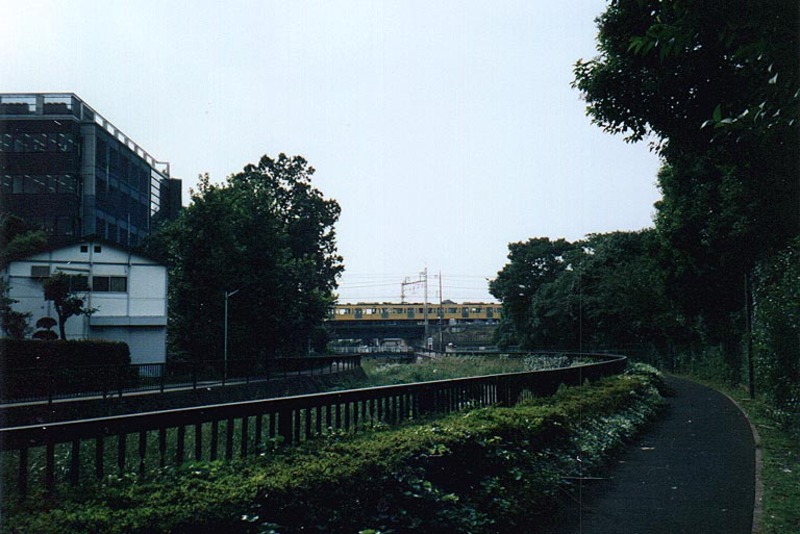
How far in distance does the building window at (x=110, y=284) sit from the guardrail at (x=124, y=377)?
28.0 feet

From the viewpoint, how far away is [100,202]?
5762cm

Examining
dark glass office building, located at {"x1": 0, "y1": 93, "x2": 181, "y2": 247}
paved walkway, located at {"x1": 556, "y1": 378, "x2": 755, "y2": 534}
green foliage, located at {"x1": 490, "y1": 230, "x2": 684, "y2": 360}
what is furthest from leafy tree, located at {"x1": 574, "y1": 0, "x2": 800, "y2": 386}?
dark glass office building, located at {"x1": 0, "y1": 93, "x2": 181, "y2": 247}

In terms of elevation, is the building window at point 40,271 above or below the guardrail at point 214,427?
above

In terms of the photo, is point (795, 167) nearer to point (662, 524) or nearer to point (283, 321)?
point (662, 524)

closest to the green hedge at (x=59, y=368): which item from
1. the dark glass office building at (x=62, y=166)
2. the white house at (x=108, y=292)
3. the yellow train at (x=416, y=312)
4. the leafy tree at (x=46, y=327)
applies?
the leafy tree at (x=46, y=327)

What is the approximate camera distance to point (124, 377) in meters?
27.1

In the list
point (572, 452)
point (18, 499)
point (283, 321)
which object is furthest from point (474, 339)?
point (18, 499)

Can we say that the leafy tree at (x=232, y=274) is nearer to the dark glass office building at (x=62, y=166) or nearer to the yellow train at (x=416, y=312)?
the dark glass office building at (x=62, y=166)

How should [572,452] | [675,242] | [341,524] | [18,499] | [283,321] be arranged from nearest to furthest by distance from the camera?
1. [18,499]
2. [341,524]
3. [572,452]
4. [675,242]
5. [283,321]

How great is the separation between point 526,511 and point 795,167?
1106 cm

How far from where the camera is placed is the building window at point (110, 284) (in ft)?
127

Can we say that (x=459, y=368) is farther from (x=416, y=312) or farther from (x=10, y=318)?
(x=416, y=312)

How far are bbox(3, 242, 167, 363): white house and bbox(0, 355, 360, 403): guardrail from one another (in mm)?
6868

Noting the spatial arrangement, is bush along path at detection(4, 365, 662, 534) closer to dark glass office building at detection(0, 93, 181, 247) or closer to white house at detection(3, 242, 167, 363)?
white house at detection(3, 242, 167, 363)
